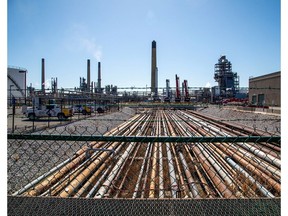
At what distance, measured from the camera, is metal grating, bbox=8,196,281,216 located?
2293 mm

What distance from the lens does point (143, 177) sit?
6375 millimetres

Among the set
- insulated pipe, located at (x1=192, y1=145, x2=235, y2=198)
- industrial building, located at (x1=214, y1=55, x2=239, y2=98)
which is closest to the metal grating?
insulated pipe, located at (x1=192, y1=145, x2=235, y2=198)

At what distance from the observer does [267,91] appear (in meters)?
31.1

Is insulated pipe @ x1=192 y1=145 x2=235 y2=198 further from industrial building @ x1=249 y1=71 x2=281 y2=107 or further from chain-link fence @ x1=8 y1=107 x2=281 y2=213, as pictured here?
industrial building @ x1=249 y1=71 x2=281 y2=107

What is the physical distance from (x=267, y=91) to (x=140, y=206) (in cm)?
3428

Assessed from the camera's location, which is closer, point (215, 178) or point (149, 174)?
point (215, 178)

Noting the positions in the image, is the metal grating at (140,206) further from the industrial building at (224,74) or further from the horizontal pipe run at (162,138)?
the industrial building at (224,74)

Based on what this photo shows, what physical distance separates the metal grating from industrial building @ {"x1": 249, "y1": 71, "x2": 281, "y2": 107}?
2790cm

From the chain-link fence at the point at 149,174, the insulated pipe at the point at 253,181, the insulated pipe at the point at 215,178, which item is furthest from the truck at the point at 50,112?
the insulated pipe at the point at 253,181

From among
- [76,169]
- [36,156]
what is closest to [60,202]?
[76,169]

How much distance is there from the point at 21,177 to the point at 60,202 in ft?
13.8

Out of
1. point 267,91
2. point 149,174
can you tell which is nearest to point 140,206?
point 149,174

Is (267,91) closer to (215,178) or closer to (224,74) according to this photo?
(224,74)
